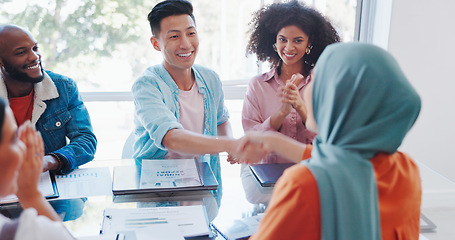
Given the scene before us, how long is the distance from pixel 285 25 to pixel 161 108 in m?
0.84

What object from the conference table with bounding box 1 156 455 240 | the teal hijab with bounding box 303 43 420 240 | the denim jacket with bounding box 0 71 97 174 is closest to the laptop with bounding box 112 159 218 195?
the conference table with bounding box 1 156 455 240

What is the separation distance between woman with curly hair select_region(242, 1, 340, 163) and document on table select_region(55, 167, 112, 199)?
2.64 ft

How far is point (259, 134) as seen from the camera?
1339mm

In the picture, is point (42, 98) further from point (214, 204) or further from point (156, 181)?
point (214, 204)

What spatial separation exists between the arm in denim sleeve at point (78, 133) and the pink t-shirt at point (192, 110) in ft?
1.43

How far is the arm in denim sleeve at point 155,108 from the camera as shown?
1.76 m

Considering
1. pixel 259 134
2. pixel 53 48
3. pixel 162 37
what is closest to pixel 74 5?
pixel 53 48

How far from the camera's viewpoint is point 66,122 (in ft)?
6.28

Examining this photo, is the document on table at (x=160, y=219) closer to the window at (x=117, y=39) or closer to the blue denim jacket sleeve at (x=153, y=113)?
the blue denim jacket sleeve at (x=153, y=113)

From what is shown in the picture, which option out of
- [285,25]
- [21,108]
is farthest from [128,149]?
[285,25]

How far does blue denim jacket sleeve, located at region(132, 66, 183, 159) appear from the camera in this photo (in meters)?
1.78

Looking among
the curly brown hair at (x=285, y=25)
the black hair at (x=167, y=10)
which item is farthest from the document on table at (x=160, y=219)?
the curly brown hair at (x=285, y=25)

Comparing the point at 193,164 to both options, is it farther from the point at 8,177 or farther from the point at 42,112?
the point at 8,177

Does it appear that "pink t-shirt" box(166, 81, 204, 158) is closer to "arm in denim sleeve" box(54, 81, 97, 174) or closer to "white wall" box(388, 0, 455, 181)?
"arm in denim sleeve" box(54, 81, 97, 174)
